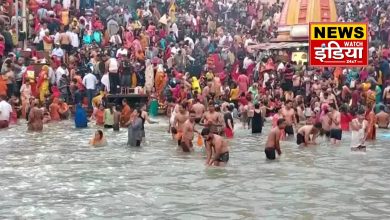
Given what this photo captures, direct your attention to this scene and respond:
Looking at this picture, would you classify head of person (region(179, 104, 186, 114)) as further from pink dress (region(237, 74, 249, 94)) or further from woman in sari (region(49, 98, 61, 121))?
pink dress (region(237, 74, 249, 94))

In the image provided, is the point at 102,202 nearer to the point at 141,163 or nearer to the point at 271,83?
the point at 141,163

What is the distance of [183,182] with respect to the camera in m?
13.6

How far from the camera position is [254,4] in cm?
→ 3756

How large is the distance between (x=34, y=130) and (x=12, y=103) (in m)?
3.06

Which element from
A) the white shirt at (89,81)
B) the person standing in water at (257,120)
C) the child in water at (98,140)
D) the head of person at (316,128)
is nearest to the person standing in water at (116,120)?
the child in water at (98,140)

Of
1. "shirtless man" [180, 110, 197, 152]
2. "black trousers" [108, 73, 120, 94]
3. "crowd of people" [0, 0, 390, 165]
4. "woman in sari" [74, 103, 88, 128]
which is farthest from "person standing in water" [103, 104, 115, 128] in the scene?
"shirtless man" [180, 110, 197, 152]

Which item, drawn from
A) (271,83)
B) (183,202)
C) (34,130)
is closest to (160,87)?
(271,83)

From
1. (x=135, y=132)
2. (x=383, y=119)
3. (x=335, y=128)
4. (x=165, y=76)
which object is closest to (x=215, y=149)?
(x=135, y=132)

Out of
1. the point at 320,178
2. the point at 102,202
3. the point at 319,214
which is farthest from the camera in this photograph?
the point at 320,178

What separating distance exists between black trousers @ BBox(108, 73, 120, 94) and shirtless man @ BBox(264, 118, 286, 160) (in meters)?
10.7

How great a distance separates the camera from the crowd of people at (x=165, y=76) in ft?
69.2

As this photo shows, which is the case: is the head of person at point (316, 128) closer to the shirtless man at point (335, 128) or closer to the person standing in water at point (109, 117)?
the shirtless man at point (335, 128)

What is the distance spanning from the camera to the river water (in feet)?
37.1

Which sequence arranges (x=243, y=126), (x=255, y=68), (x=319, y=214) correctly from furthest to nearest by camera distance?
1. (x=255, y=68)
2. (x=243, y=126)
3. (x=319, y=214)
